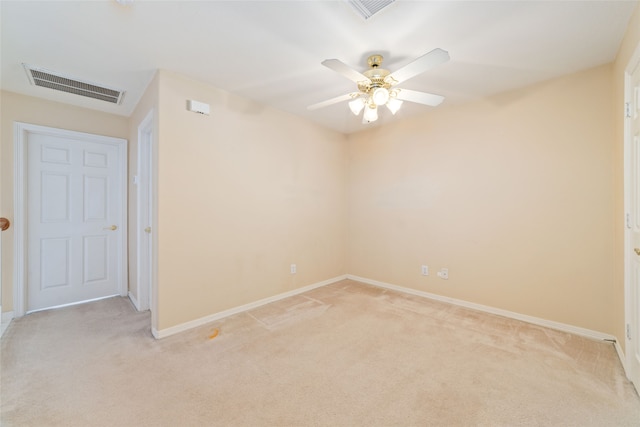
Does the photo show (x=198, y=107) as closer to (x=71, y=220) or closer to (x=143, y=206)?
(x=143, y=206)

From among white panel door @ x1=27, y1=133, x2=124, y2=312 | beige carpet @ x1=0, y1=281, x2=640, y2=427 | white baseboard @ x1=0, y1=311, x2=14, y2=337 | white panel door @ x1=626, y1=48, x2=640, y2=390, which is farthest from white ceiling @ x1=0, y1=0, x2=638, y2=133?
beige carpet @ x1=0, y1=281, x2=640, y2=427

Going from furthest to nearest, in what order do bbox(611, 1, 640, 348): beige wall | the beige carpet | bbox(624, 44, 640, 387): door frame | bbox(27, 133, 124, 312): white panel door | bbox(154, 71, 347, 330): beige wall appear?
bbox(27, 133, 124, 312): white panel door
bbox(154, 71, 347, 330): beige wall
bbox(611, 1, 640, 348): beige wall
bbox(624, 44, 640, 387): door frame
the beige carpet

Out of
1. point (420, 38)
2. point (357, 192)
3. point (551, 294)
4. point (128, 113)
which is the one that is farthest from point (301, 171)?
point (551, 294)

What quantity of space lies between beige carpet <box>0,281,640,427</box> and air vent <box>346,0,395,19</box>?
97.4 inches

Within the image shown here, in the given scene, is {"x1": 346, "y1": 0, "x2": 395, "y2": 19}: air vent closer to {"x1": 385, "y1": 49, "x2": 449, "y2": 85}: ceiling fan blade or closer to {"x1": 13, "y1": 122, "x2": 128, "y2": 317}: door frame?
{"x1": 385, "y1": 49, "x2": 449, "y2": 85}: ceiling fan blade

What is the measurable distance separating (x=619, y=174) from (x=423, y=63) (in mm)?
1908

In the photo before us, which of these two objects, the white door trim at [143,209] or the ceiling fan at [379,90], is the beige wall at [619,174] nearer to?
the ceiling fan at [379,90]

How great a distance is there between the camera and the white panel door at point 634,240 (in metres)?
1.68

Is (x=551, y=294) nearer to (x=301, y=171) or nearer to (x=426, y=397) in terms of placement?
(x=426, y=397)

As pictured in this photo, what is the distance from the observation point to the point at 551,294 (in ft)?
8.52

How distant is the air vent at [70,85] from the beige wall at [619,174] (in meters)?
4.56

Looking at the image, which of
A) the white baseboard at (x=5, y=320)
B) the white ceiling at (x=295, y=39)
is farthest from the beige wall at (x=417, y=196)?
the white ceiling at (x=295, y=39)

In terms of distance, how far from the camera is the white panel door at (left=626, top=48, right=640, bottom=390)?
1679mm

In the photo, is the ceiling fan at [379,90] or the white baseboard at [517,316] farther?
the white baseboard at [517,316]
